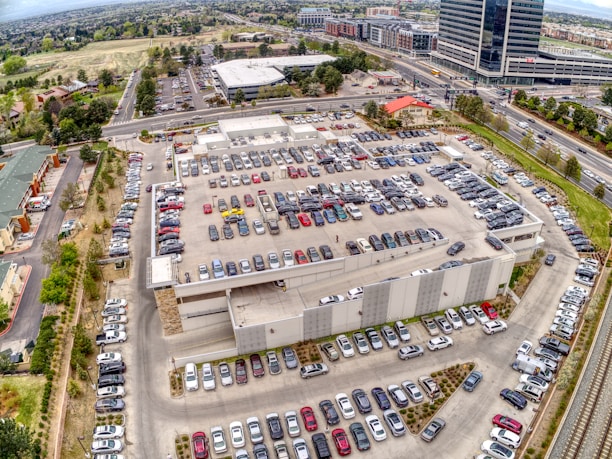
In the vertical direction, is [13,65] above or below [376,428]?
above

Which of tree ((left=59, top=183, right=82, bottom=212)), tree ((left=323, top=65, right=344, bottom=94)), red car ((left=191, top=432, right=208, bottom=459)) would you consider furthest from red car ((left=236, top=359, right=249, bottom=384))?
tree ((left=323, top=65, right=344, bottom=94))

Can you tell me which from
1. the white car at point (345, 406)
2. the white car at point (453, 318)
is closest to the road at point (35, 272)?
the white car at point (345, 406)

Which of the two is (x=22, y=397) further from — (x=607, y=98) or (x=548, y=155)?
(x=607, y=98)

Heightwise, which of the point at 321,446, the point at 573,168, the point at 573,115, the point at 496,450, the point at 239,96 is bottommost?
the point at 496,450

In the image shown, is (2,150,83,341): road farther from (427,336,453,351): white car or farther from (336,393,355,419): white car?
(427,336,453,351): white car

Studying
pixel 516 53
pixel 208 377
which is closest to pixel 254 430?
pixel 208 377

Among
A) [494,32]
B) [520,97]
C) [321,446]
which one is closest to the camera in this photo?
[321,446]
